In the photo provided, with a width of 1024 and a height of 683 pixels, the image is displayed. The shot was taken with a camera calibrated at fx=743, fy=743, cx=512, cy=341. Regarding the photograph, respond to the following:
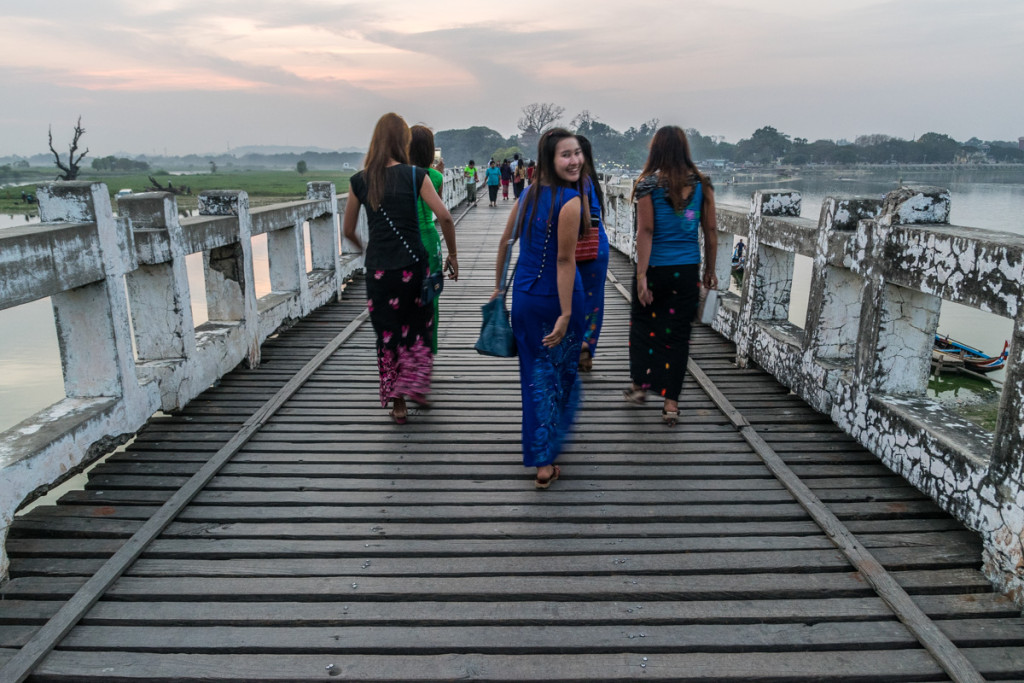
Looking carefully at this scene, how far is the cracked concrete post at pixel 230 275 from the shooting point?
5.34m

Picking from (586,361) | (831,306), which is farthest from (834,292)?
(586,361)

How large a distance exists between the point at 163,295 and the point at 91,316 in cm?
80

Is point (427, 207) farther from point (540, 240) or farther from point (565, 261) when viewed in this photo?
point (565, 261)

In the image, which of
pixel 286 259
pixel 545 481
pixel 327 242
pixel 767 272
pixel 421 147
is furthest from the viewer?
pixel 327 242

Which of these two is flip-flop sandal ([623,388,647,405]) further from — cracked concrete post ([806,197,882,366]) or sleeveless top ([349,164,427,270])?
sleeveless top ([349,164,427,270])

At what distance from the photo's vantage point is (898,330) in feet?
12.1

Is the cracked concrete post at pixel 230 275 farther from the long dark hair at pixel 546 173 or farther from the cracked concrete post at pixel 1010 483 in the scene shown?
the cracked concrete post at pixel 1010 483

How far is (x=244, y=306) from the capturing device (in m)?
5.35

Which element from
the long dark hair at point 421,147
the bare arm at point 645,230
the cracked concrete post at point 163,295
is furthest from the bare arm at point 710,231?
the cracked concrete post at point 163,295

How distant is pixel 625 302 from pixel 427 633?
573 centimetres

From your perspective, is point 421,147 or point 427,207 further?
point 421,147

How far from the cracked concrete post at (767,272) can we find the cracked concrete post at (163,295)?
371cm

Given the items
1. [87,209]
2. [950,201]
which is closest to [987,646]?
[950,201]

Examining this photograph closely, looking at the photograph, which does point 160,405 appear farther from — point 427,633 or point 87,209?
point 427,633
